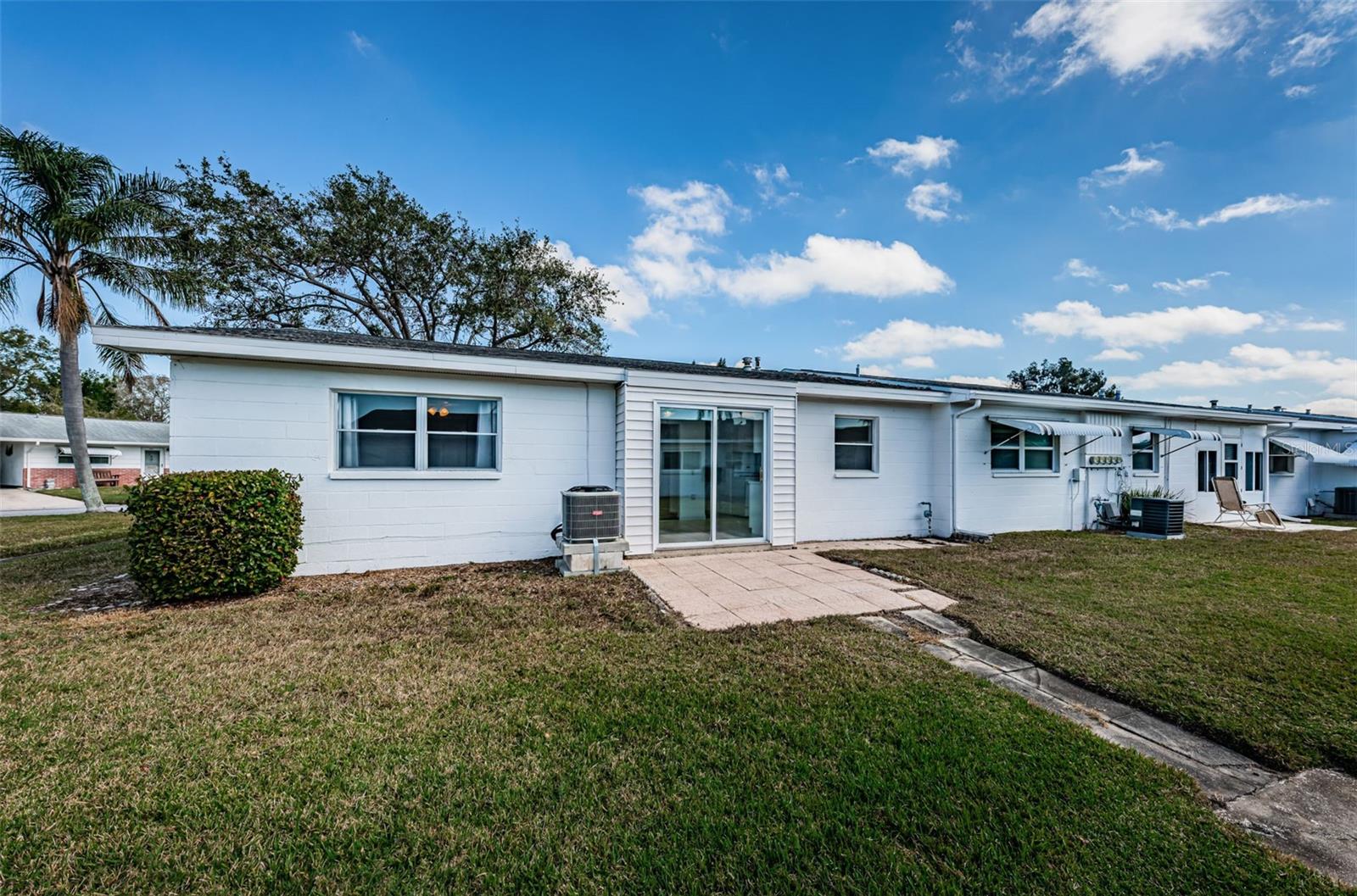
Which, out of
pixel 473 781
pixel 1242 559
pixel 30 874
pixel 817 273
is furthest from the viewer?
pixel 817 273

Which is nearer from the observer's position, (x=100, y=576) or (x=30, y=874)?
(x=30, y=874)

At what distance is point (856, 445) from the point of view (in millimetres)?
9086

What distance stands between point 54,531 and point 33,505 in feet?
31.3

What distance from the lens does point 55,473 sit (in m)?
25.0

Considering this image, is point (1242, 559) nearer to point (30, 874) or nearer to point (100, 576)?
point (30, 874)

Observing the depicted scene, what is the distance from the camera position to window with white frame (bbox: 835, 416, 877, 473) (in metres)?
8.98

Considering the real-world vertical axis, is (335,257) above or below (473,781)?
above

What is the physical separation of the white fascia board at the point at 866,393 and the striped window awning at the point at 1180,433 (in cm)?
579

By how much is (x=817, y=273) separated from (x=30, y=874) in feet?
51.2

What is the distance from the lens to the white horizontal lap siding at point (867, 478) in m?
8.66

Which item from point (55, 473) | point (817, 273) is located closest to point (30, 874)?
point (817, 273)

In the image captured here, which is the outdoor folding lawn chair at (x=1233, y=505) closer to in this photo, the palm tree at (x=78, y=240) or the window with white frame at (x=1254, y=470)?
the window with white frame at (x=1254, y=470)

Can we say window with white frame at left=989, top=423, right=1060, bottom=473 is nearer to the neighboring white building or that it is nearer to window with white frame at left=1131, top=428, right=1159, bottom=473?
window with white frame at left=1131, top=428, right=1159, bottom=473

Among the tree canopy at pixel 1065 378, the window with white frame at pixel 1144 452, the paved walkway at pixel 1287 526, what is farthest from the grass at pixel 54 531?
the tree canopy at pixel 1065 378
